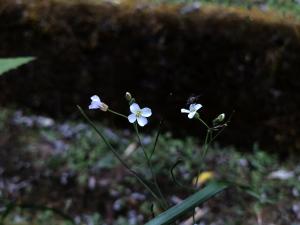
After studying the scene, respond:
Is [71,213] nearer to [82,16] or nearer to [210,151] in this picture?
[210,151]

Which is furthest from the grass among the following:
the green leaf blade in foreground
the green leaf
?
the green leaf blade in foreground

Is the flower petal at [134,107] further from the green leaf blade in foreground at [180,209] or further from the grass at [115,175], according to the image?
the grass at [115,175]

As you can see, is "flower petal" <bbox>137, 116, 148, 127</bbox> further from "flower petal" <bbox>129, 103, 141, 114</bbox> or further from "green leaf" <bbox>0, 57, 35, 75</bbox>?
"green leaf" <bbox>0, 57, 35, 75</bbox>

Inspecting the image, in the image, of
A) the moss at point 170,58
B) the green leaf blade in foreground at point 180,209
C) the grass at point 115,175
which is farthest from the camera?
the moss at point 170,58

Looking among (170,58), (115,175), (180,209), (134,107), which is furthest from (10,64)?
(170,58)

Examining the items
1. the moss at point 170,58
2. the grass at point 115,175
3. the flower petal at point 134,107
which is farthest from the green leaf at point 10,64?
the moss at point 170,58
